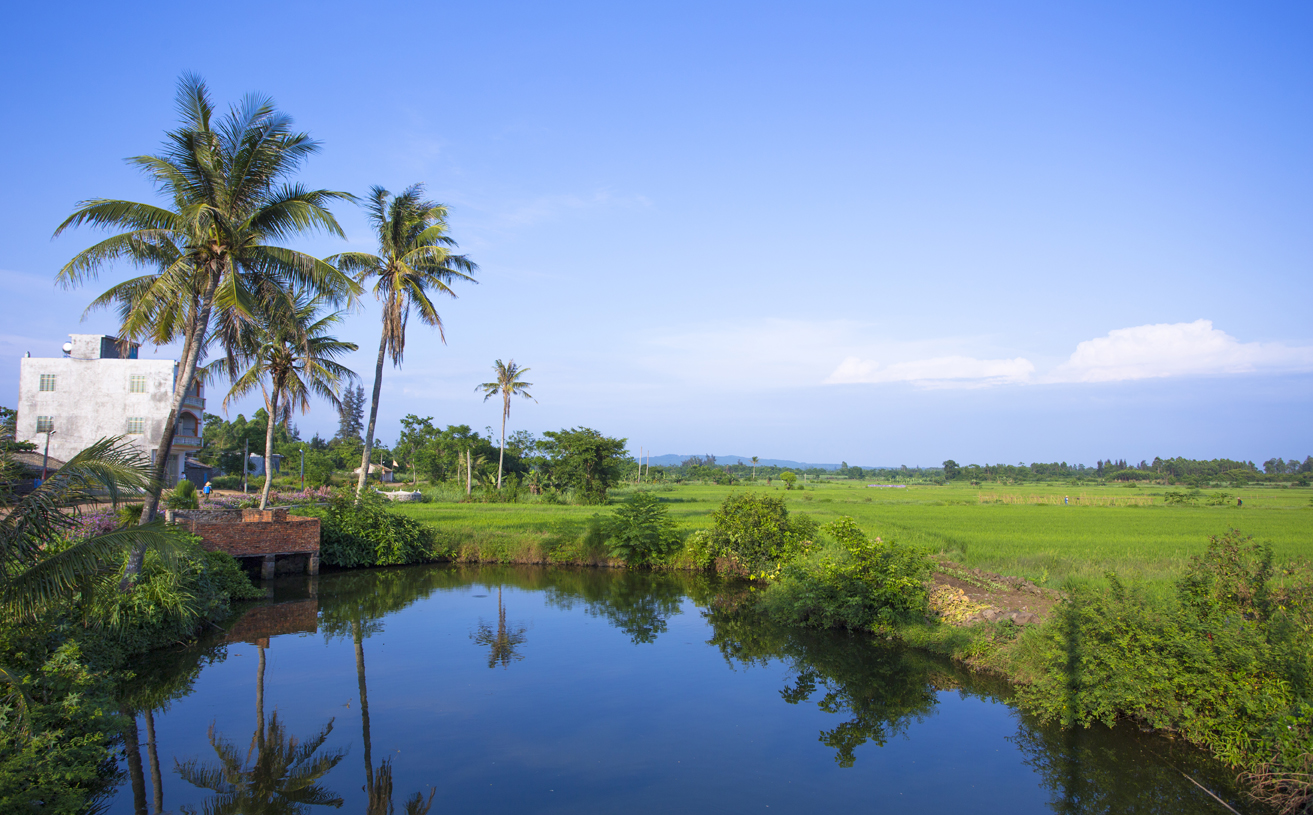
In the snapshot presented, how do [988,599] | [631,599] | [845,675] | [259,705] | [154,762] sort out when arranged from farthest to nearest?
[631,599] < [988,599] < [845,675] < [259,705] < [154,762]

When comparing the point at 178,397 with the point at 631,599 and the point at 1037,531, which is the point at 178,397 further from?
the point at 1037,531

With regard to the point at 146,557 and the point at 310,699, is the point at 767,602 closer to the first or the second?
the point at 310,699

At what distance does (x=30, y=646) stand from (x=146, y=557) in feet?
17.1

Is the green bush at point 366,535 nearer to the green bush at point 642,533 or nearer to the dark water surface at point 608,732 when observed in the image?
the green bush at point 642,533

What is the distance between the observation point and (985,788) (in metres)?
7.46

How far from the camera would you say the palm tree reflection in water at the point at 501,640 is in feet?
39.0

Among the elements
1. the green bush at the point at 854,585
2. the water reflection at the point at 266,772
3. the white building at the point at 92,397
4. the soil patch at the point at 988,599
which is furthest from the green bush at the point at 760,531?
the white building at the point at 92,397

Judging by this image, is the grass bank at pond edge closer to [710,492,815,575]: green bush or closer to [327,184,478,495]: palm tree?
[710,492,815,575]: green bush

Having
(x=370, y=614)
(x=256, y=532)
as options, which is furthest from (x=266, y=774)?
(x=256, y=532)

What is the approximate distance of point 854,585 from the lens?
13.4 m

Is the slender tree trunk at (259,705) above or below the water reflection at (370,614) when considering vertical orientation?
above

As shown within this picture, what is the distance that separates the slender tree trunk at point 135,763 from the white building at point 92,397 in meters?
32.7

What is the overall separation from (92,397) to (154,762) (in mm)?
38263

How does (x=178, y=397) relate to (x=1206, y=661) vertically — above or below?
above
